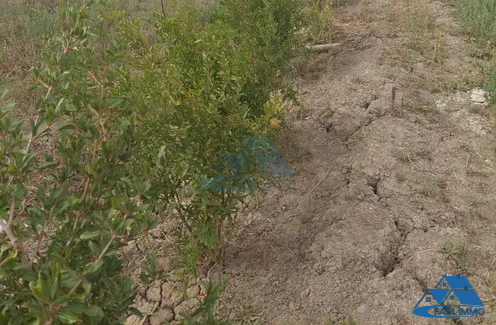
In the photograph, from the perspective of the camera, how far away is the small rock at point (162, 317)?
280 centimetres

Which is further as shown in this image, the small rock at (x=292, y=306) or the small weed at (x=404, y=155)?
the small weed at (x=404, y=155)

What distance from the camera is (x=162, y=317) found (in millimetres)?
2820

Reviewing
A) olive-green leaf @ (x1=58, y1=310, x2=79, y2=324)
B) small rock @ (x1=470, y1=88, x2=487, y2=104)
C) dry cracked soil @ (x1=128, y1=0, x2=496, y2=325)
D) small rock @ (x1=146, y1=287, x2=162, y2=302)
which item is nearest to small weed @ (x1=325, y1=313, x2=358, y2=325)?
dry cracked soil @ (x1=128, y1=0, x2=496, y2=325)

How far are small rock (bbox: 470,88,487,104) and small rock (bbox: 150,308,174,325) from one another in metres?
3.18

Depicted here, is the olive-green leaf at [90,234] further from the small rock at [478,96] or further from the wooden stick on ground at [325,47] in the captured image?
the wooden stick on ground at [325,47]

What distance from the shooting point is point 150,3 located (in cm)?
704

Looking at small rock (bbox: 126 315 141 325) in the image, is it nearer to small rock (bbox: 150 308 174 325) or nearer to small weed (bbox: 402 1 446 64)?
small rock (bbox: 150 308 174 325)

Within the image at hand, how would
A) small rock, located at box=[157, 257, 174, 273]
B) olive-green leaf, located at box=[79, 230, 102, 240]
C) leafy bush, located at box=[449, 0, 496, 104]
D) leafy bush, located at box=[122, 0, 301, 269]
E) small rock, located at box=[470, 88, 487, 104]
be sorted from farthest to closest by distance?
1. leafy bush, located at box=[449, 0, 496, 104]
2. small rock, located at box=[470, 88, 487, 104]
3. small rock, located at box=[157, 257, 174, 273]
4. leafy bush, located at box=[122, 0, 301, 269]
5. olive-green leaf, located at box=[79, 230, 102, 240]

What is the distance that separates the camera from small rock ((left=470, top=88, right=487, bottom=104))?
4312 mm

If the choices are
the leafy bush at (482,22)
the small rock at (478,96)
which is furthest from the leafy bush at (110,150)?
the leafy bush at (482,22)

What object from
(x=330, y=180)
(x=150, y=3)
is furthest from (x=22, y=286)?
(x=150, y=3)

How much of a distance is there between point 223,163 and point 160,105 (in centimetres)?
47

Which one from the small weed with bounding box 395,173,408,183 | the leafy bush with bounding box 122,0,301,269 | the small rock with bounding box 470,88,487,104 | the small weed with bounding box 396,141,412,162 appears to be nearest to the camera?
the leafy bush with bounding box 122,0,301,269

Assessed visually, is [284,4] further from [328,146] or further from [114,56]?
[114,56]
